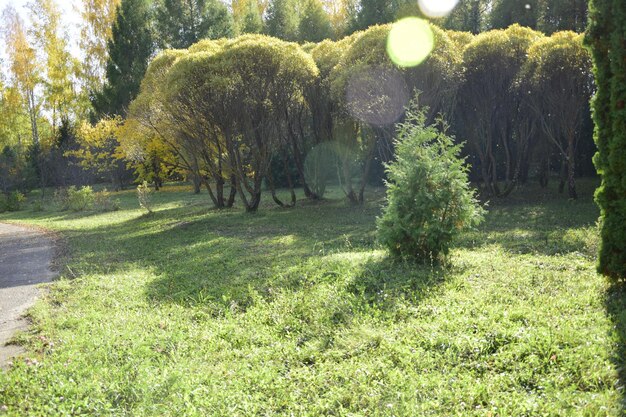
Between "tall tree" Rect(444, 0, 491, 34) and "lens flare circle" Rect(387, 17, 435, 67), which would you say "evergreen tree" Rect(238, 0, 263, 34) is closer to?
"tall tree" Rect(444, 0, 491, 34)

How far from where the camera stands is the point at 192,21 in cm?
3394

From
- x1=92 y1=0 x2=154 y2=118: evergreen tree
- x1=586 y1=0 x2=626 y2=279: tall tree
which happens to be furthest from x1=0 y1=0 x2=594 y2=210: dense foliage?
x1=92 y1=0 x2=154 y2=118: evergreen tree

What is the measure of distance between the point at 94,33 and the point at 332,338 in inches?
1595

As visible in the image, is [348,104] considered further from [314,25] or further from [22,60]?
[22,60]

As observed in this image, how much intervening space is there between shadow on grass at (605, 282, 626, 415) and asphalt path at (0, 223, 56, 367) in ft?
15.8

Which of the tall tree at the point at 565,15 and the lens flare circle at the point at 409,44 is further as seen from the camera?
the tall tree at the point at 565,15

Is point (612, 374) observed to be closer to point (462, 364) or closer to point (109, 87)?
point (462, 364)

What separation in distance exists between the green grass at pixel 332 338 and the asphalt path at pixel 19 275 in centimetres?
24

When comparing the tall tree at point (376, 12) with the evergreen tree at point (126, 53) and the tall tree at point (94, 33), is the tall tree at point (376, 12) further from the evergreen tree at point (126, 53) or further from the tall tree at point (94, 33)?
the tall tree at point (94, 33)

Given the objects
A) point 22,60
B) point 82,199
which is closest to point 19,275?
point 82,199

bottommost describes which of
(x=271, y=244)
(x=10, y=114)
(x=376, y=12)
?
(x=271, y=244)

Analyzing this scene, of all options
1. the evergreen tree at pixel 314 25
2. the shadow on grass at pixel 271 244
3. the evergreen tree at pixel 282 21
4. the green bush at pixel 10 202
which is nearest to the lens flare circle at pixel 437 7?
the evergreen tree at pixel 314 25

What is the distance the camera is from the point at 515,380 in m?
3.50

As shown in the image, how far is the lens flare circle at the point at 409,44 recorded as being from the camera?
49.4 ft
